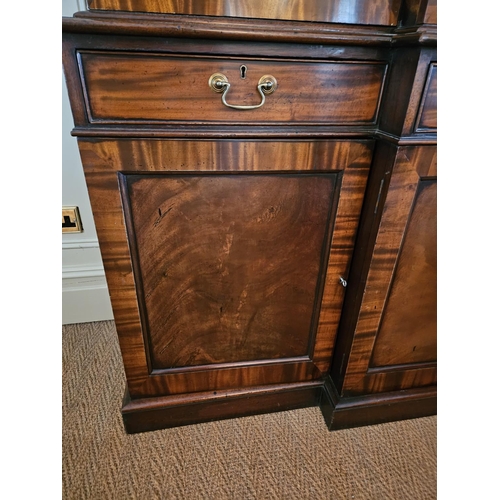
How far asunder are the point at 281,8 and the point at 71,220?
84 cm

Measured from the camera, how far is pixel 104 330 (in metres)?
1.22

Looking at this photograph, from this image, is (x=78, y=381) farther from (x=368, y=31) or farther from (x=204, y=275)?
(x=368, y=31)

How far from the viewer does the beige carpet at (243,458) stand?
2.63ft

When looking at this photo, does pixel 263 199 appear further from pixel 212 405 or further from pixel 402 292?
pixel 212 405

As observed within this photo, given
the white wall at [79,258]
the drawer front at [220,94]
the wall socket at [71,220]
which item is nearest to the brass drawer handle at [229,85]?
the drawer front at [220,94]

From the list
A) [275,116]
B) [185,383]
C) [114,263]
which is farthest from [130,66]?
[185,383]

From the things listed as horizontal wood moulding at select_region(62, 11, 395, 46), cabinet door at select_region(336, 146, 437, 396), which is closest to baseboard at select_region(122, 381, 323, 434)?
cabinet door at select_region(336, 146, 437, 396)

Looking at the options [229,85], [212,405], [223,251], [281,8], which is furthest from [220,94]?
[212,405]

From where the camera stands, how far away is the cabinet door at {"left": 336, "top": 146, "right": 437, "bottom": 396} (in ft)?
2.13

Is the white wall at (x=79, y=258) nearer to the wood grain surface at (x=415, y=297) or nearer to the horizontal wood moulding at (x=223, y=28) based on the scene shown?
the horizontal wood moulding at (x=223, y=28)

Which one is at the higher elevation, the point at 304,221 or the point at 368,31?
the point at 368,31

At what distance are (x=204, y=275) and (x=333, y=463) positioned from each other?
55cm

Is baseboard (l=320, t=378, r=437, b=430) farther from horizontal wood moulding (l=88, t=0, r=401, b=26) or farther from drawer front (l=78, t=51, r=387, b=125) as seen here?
horizontal wood moulding (l=88, t=0, r=401, b=26)

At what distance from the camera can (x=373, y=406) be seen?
3.02ft
